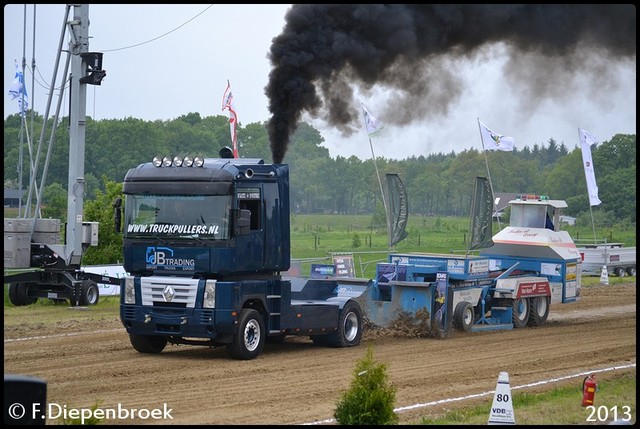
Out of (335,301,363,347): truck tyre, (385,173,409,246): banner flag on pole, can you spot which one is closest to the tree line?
(385,173,409,246): banner flag on pole

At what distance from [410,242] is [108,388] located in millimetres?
41262

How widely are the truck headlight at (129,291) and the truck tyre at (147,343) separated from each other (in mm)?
840

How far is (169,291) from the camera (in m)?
15.1

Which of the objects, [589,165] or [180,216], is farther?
[589,165]

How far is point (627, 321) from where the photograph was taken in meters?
23.6

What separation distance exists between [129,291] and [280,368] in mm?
2839

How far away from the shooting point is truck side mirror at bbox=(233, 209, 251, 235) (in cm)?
1502

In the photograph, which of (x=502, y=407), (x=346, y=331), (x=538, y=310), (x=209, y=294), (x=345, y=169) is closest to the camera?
(x=502, y=407)

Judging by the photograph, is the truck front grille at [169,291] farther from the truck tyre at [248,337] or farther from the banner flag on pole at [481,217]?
the banner flag on pole at [481,217]

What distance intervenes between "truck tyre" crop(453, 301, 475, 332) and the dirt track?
0.30 metres

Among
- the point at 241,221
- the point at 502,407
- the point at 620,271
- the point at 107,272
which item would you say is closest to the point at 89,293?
the point at 107,272

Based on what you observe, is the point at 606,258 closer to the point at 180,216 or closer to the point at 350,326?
the point at 350,326

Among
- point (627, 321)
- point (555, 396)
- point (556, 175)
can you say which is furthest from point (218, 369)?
point (556, 175)

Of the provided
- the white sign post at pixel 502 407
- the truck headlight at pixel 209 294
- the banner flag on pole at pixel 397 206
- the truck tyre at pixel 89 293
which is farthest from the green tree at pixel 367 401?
the truck tyre at pixel 89 293
